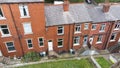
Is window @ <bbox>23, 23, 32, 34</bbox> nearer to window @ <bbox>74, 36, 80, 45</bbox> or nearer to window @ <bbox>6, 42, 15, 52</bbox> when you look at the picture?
window @ <bbox>6, 42, 15, 52</bbox>

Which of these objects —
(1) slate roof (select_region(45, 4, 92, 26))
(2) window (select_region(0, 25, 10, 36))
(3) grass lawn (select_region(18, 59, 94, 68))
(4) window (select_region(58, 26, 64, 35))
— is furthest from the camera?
(4) window (select_region(58, 26, 64, 35))

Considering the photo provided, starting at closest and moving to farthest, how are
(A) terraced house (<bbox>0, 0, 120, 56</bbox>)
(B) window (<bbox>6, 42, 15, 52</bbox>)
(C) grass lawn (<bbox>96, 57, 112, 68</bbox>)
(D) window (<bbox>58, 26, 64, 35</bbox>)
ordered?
(A) terraced house (<bbox>0, 0, 120, 56</bbox>) → (C) grass lawn (<bbox>96, 57, 112, 68</bbox>) → (B) window (<bbox>6, 42, 15, 52</bbox>) → (D) window (<bbox>58, 26, 64, 35</bbox>)

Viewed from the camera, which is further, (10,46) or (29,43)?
(29,43)

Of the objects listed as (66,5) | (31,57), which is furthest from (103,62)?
(31,57)

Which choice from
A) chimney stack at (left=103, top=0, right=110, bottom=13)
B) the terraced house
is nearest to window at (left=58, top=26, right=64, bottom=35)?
the terraced house

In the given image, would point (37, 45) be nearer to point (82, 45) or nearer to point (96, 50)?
point (82, 45)

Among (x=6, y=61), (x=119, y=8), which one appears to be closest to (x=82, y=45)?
(x=119, y=8)

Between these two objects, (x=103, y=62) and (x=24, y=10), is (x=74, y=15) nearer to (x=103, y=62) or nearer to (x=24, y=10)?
(x=24, y=10)

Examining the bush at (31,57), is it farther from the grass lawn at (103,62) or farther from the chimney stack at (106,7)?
the chimney stack at (106,7)
